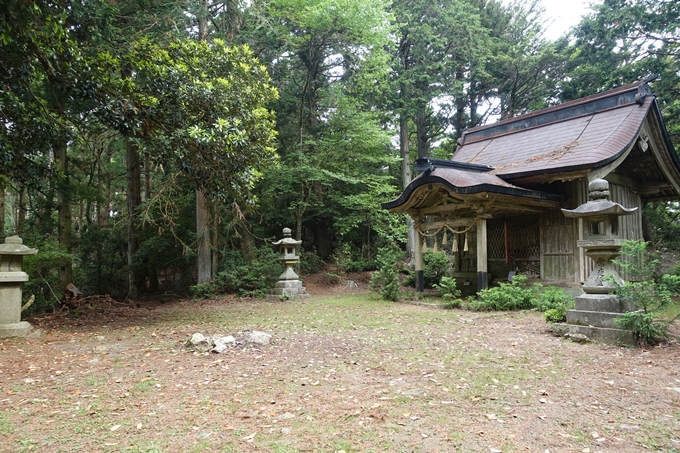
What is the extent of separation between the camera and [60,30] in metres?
5.50

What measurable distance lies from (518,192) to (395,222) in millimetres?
7676

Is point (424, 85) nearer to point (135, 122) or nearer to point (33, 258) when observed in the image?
point (135, 122)

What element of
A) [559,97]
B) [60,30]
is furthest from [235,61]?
[559,97]

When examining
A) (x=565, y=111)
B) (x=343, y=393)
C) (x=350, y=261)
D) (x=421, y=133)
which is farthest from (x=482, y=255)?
(x=421, y=133)

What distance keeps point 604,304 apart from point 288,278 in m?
8.50

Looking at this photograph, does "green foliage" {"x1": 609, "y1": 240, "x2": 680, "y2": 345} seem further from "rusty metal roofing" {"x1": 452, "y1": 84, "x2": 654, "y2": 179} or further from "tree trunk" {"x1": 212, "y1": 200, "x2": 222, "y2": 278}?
"tree trunk" {"x1": 212, "y1": 200, "x2": 222, "y2": 278}

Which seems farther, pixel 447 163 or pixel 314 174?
pixel 314 174

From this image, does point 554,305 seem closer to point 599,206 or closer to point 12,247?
point 599,206

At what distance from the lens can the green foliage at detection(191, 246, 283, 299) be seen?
1223 centimetres

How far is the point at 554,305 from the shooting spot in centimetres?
774

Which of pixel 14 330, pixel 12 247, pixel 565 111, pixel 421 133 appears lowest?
pixel 14 330

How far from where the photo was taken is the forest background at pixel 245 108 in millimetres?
7014

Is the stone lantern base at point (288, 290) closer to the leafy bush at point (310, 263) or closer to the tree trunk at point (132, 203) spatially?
the leafy bush at point (310, 263)

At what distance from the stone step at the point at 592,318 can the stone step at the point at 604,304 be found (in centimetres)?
7
